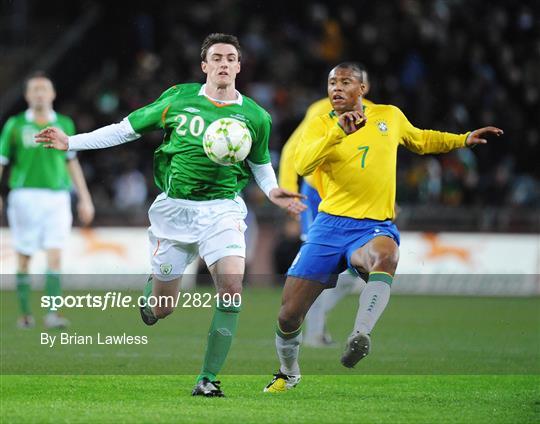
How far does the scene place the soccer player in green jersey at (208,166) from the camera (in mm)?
8703

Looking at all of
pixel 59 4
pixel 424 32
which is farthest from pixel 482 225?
pixel 59 4

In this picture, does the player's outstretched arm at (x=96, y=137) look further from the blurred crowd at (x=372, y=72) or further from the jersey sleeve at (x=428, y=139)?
the blurred crowd at (x=372, y=72)

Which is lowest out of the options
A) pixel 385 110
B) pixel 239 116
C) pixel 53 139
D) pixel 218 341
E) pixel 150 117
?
pixel 218 341

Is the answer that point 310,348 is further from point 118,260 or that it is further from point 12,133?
point 118,260

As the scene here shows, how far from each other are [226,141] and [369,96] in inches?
574

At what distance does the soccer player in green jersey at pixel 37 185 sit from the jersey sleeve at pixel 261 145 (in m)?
4.88

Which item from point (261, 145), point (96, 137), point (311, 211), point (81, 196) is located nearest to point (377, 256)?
point (261, 145)

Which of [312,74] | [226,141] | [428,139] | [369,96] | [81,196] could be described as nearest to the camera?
[226,141]

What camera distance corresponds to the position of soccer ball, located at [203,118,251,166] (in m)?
8.79

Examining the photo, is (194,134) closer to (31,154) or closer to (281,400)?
(281,400)

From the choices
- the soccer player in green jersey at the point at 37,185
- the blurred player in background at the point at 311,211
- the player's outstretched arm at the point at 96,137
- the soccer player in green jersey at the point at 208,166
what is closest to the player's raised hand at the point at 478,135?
the soccer player in green jersey at the point at 208,166

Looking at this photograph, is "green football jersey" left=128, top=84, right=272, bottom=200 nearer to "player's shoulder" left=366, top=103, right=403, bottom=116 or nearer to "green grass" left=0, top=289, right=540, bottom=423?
"player's shoulder" left=366, top=103, right=403, bottom=116

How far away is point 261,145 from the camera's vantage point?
29.8ft

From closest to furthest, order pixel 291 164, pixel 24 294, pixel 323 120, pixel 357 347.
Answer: pixel 357 347
pixel 323 120
pixel 291 164
pixel 24 294
